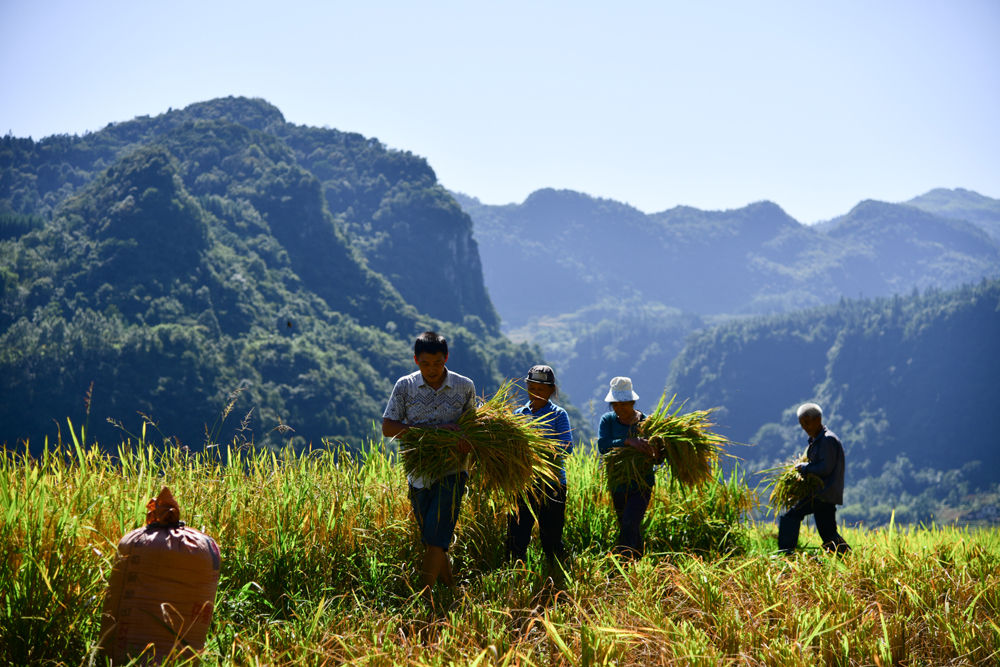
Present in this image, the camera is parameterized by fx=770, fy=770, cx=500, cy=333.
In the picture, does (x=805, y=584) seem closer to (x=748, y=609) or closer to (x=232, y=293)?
(x=748, y=609)

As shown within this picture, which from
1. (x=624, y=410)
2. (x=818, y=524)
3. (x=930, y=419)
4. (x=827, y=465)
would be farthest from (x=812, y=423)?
(x=930, y=419)

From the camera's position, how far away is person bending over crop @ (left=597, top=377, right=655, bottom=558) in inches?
220

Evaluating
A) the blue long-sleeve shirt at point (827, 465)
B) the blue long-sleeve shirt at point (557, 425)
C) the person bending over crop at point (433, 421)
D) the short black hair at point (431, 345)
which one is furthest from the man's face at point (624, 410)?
the blue long-sleeve shirt at point (827, 465)

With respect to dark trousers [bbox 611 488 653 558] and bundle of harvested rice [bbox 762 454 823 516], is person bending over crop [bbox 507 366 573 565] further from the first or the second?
bundle of harvested rice [bbox 762 454 823 516]

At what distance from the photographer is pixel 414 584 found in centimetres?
485

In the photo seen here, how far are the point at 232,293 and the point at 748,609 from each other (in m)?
100

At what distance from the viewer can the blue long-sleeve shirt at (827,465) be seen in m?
6.53

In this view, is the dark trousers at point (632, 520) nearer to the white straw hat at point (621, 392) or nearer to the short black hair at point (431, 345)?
the white straw hat at point (621, 392)

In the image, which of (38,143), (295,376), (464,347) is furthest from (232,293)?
(38,143)

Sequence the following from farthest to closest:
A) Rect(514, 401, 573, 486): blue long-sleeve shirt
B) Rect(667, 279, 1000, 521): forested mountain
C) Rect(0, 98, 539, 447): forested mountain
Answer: Rect(667, 279, 1000, 521): forested mountain → Rect(0, 98, 539, 447): forested mountain → Rect(514, 401, 573, 486): blue long-sleeve shirt

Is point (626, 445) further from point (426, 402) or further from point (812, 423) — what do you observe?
point (812, 423)

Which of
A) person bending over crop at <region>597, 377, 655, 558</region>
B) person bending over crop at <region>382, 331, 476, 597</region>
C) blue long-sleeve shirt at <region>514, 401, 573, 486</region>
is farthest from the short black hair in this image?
person bending over crop at <region>597, 377, 655, 558</region>

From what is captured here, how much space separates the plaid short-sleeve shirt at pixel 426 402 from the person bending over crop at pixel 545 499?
1.84 feet

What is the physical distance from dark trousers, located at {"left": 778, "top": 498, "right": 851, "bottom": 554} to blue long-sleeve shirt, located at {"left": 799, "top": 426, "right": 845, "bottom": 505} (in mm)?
95
